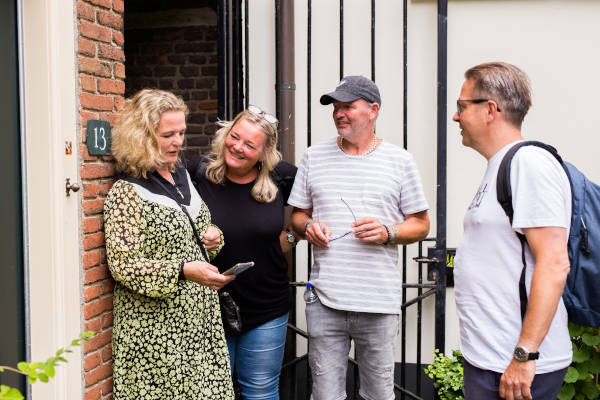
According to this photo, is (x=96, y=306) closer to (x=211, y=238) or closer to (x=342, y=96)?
(x=211, y=238)

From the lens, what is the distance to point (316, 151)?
9.32 feet

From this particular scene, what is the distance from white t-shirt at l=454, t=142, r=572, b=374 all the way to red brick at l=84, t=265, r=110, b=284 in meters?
1.44

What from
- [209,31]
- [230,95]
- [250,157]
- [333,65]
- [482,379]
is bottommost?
[482,379]

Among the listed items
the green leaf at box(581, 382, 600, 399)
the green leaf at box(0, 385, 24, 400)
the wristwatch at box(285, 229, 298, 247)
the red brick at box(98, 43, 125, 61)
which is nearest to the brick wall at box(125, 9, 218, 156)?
the wristwatch at box(285, 229, 298, 247)

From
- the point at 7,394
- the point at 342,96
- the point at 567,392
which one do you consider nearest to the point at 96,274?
the point at 342,96

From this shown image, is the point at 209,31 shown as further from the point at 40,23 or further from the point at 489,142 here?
the point at 489,142

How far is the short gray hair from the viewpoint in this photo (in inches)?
76.4

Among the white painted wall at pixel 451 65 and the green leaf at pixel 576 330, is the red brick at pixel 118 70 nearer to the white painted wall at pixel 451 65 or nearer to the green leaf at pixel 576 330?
the white painted wall at pixel 451 65

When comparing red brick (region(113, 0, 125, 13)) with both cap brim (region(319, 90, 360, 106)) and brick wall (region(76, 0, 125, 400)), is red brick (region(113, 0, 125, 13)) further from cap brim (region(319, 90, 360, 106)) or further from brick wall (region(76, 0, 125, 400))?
cap brim (region(319, 90, 360, 106))

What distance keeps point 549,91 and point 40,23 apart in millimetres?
3025

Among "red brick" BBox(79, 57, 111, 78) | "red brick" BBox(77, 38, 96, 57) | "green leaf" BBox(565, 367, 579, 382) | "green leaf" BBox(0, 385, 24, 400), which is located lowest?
"green leaf" BBox(565, 367, 579, 382)

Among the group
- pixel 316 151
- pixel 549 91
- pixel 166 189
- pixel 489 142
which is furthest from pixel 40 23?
pixel 549 91

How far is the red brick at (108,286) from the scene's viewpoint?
8.39 ft

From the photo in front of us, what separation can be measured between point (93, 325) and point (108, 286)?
0.19 metres
